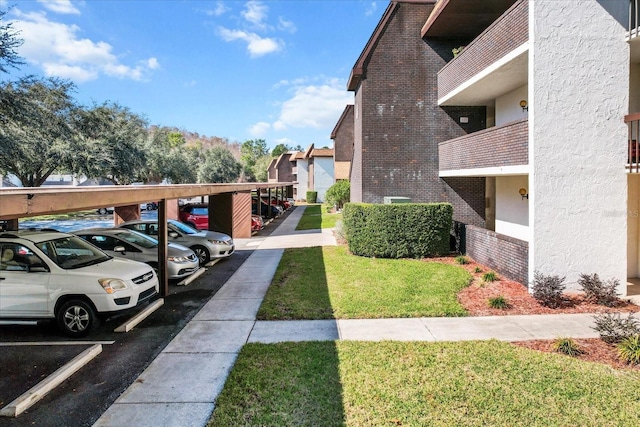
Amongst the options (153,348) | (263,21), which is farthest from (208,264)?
(263,21)

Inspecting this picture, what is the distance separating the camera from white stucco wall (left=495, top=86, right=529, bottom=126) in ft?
38.8

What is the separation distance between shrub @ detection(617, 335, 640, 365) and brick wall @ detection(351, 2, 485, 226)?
9.43 m

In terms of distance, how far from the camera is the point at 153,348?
20.0 feet

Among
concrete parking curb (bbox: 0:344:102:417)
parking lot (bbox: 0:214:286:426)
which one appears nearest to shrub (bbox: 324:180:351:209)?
parking lot (bbox: 0:214:286:426)

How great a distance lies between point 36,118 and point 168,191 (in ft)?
50.2

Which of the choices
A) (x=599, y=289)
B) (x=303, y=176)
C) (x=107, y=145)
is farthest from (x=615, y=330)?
(x=303, y=176)

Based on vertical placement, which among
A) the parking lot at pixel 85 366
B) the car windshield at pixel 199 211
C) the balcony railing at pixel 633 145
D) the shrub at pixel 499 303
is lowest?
the parking lot at pixel 85 366

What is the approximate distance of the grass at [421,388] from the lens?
159 inches

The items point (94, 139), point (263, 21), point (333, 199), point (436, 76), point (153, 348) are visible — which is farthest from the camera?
point (333, 199)

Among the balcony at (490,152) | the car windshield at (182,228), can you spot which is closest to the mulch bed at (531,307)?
the balcony at (490,152)

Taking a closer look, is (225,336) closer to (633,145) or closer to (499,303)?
(499,303)

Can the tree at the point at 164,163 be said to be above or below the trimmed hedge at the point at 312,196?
above

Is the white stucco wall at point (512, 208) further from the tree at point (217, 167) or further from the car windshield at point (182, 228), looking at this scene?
the tree at point (217, 167)

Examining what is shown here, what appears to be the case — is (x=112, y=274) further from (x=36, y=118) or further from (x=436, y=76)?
(x=36, y=118)
